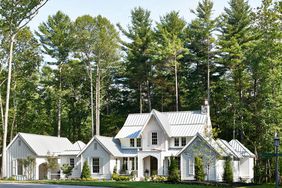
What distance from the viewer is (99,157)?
Result: 4353cm

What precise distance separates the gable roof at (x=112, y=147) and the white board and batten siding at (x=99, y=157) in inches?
12.6

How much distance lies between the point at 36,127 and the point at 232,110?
79.2ft

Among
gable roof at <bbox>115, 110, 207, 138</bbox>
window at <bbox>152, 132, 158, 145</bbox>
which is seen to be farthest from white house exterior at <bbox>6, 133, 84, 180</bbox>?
window at <bbox>152, 132, 158, 145</bbox>

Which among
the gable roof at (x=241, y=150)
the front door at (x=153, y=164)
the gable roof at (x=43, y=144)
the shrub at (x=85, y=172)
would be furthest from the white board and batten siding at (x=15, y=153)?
the gable roof at (x=241, y=150)

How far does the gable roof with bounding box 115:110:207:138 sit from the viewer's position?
44344 millimetres

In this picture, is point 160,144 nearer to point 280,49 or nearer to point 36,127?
point 280,49

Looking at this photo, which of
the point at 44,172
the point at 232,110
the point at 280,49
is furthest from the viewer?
the point at 232,110

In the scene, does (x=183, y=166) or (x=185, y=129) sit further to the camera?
(x=185, y=129)

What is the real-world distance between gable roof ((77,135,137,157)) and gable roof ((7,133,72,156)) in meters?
3.85

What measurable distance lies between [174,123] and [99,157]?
7.88m

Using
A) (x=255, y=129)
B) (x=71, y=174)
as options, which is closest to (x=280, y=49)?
(x=255, y=129)

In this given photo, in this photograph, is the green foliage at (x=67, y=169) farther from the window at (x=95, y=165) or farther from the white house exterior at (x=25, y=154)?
the window at (x=95, y=165)

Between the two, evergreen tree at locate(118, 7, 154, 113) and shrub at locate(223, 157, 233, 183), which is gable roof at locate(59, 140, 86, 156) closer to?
evergreen tree at locate(118, 7, 154, 113)

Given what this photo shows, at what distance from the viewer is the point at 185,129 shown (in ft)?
147
